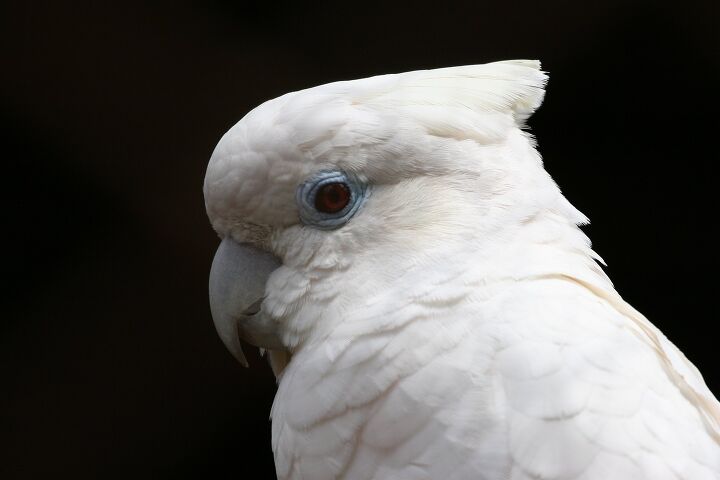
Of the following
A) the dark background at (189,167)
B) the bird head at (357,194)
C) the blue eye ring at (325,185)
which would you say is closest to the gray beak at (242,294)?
the bird head at (357,194)

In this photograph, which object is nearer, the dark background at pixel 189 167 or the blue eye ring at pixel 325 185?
the blue eye ring at pixel 325 185

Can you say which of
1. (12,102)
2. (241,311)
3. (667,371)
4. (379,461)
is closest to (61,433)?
(12,102)

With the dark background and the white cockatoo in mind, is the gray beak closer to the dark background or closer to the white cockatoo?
the white cockatoo

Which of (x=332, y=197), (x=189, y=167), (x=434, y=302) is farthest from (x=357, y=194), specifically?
(x=189, y=167)

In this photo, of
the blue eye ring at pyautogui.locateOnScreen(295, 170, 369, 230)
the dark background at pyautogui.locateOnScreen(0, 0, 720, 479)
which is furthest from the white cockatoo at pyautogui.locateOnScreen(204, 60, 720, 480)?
the dark background at pyautogui.locateOnScreen(0, 0, 720, 479)

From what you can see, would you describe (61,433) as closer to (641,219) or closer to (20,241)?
(20,241)

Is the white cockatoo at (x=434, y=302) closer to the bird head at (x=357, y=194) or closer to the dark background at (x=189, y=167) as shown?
the bird head at (x=357, y=194)

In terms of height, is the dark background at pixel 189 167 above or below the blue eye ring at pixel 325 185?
below
